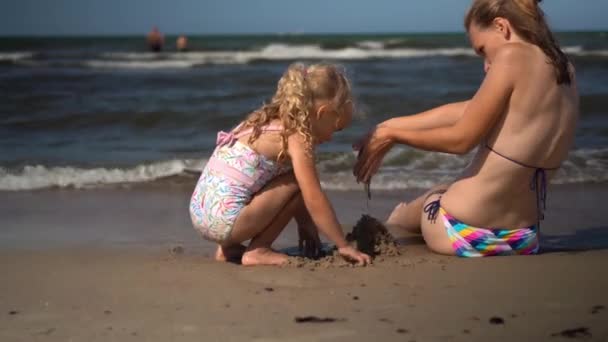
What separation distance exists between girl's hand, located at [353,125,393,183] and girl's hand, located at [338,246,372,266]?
331mm

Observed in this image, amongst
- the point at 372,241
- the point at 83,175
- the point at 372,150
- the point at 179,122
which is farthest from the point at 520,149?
the point at 179,122

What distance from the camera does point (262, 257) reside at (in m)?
3.19

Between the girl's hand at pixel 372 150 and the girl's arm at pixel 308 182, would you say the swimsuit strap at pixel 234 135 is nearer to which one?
the girl's arm at pixel 308 182

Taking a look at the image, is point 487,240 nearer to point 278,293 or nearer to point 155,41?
point 278,293

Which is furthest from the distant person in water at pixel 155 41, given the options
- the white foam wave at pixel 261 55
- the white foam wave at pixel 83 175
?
the white foam wave at pixel 83 175

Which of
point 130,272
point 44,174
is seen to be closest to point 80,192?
point 44,174

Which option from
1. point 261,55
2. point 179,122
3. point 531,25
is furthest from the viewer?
point 261,55

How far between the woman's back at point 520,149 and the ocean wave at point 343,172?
1.84m

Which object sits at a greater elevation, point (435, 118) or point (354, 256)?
point (435, 118)

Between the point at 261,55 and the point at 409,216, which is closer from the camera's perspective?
the point at 409,216

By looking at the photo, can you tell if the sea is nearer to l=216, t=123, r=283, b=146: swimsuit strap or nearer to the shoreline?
the shoreline

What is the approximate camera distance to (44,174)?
17.3 ft

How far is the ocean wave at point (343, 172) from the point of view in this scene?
5090mm

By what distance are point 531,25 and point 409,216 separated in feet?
3.71
